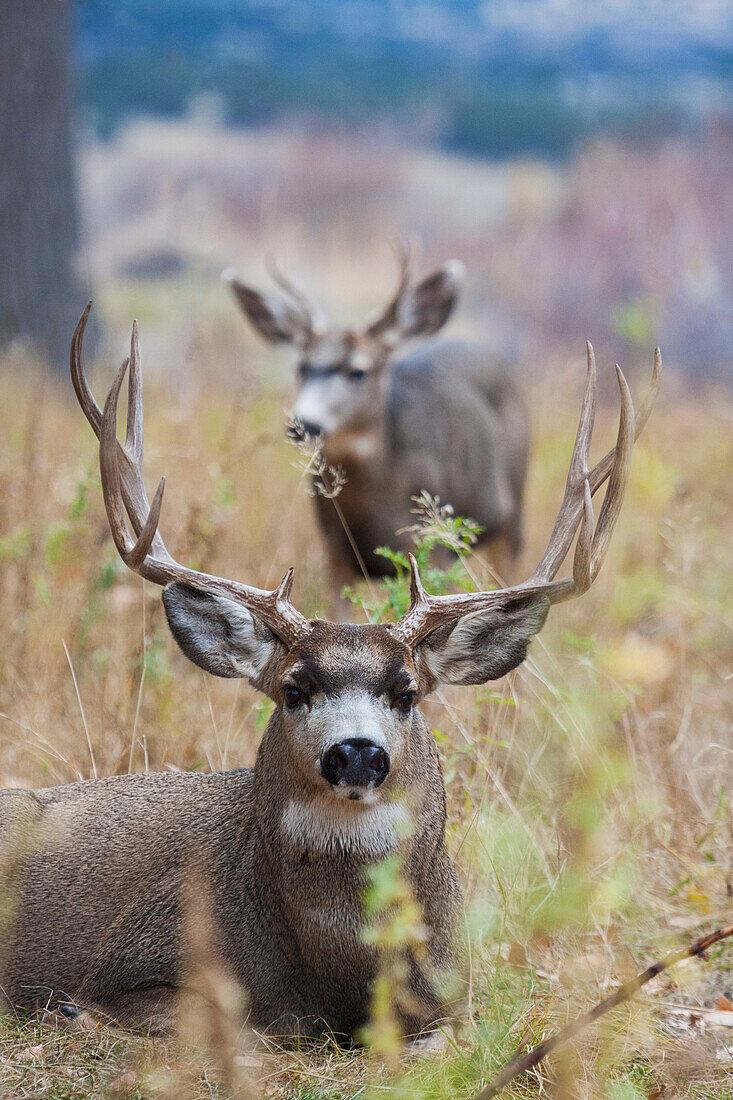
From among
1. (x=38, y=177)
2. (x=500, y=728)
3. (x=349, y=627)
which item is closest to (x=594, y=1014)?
(x=349, y=627)

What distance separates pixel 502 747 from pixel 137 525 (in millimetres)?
1782

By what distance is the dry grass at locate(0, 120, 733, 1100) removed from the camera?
10.1ft

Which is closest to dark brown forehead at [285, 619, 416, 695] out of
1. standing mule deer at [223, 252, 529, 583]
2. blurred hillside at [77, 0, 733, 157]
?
standing mule deer at [223, 252, 529, 583]

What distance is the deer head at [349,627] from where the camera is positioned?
3240 mm

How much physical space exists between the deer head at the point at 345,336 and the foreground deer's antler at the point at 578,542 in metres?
3.01

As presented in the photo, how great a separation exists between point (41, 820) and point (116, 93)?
14.8m

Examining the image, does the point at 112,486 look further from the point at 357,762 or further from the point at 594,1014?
the point at 594,1014

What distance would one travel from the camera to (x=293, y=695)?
131 inches

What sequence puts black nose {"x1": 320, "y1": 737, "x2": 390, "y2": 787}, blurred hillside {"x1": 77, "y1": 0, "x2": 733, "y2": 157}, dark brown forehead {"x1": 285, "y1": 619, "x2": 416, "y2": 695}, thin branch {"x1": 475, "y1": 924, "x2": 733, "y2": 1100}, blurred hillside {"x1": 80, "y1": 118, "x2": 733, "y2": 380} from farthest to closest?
blurred hillside {"x1": 77, "y1": 0, "x2": 733, "y2": 157}, blurred hillside {"x1": 80, "y1": 118, "x2": 733, "y2": 380}, dark brown forehead {"x1": 285, "y1": 619, "x2": 416, "y2": 695}, black nose {"x1": 320, "y1": 737, "x2": 390, "y2": 787}, thin branch {"x1": 475, "y1": 924, "x2": 733, "y2": 1100}

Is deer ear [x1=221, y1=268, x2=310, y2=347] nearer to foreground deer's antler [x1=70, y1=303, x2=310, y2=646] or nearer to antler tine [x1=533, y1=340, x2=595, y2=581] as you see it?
foreground deer's antler [x1=70, y1=303, x2=310, y2=646]

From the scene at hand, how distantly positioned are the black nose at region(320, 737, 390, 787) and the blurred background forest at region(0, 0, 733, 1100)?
1.53 feet

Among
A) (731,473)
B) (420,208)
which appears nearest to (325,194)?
(420,208)

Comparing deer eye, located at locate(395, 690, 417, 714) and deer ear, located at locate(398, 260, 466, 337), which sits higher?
deer ear, located at locate(398, 260, 466, 337)

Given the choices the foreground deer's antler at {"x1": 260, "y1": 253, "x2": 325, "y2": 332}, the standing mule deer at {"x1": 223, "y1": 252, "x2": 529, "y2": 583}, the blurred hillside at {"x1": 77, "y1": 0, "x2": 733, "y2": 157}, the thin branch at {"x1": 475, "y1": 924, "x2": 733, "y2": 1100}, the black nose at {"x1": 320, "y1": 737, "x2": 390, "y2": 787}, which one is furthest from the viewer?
the blurred hillside at {"x1": 77, "y1": 0, "x2": 733, "y2": 157}
